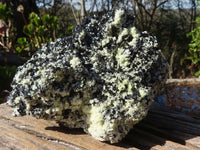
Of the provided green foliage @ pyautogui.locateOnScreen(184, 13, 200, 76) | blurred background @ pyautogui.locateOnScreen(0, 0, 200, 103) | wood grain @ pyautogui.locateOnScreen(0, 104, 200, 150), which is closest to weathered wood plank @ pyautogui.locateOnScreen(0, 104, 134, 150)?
wood grain @ pyautogui.locateOnScreen(0, 104, 200, 150)

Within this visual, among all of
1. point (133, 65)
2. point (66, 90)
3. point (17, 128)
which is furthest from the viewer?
point (17, 128)

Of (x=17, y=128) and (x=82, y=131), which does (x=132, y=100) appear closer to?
(x=82, y=131)

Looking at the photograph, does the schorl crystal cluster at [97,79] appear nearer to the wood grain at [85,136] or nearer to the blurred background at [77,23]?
the wood grain at [85,136]

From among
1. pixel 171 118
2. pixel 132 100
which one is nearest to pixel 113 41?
pixel 132 100

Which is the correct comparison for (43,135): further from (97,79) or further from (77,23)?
(77,23)

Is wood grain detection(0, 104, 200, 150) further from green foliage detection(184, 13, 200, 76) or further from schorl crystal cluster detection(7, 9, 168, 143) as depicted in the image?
green foliage detection(184, 13, 200, 76)
